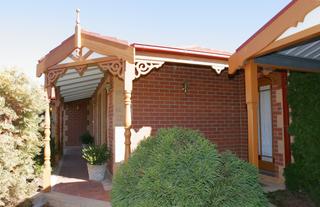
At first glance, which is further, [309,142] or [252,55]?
[309,142]

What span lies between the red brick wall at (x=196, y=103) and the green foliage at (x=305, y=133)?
2342 millimetres

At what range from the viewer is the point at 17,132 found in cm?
624

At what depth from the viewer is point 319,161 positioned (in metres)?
5.53

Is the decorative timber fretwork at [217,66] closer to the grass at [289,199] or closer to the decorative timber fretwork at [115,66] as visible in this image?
the decorative timber fretwork at [115,66]

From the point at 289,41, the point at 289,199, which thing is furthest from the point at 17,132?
the point at 289,199

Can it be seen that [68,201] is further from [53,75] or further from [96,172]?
[53,75]

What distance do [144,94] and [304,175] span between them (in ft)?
13.1

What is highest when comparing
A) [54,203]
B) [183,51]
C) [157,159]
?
[183,51]

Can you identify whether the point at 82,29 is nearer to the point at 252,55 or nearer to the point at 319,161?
the point at 252,55

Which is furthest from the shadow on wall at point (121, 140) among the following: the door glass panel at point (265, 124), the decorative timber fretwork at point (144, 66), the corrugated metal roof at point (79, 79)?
the door glass panel at point (265, 124)

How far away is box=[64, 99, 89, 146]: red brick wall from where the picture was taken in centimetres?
1939

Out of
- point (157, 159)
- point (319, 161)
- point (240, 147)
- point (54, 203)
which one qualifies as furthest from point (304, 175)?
point (54, 203)

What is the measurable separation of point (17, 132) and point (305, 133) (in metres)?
6.02

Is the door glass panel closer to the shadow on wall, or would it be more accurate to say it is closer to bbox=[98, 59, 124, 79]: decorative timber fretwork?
the shadow on wall
